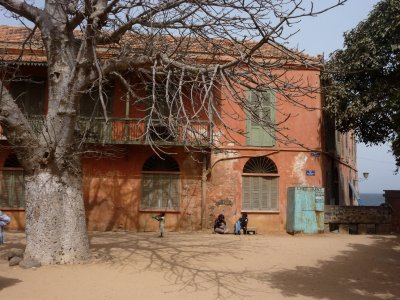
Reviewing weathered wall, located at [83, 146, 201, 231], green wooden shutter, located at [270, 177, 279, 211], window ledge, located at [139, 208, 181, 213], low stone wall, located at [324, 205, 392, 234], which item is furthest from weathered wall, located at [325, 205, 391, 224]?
→ window ledge, located at [139, 208, 181, 213]

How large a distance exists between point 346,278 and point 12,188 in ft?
37.1

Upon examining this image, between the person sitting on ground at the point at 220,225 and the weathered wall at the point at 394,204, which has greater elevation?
the weathered wall at the point at 394,204

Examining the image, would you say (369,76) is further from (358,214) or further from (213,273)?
(213,273)

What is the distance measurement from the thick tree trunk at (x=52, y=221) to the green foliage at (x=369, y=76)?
885 centimetres

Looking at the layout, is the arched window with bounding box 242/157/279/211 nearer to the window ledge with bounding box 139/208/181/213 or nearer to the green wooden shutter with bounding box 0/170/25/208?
the window ledge with bounding box 139/208/181/213

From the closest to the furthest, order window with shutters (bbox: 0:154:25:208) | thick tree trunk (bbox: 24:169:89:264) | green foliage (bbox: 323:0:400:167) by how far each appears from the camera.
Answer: thick tree trunk (bbox: 24:169:89:264), green foliage (bbox: 323:0:400:167), window with shutters (bbox: 0:154:25:208)

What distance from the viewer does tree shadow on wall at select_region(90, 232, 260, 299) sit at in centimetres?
677

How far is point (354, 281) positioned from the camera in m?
7.13

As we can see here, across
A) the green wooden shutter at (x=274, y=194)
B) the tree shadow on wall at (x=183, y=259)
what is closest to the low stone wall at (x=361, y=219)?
the green wooden shutter at (x=274, y=194)

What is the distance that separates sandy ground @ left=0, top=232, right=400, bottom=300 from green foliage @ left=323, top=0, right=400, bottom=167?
4.75 m

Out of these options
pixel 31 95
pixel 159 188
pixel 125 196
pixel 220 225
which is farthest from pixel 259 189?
pixel 31 95

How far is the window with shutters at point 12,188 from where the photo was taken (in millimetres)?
14391

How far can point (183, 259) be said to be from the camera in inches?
344

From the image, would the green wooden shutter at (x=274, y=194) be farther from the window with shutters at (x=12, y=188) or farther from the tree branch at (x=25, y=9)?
the tree branch at (x=25, y=9)
